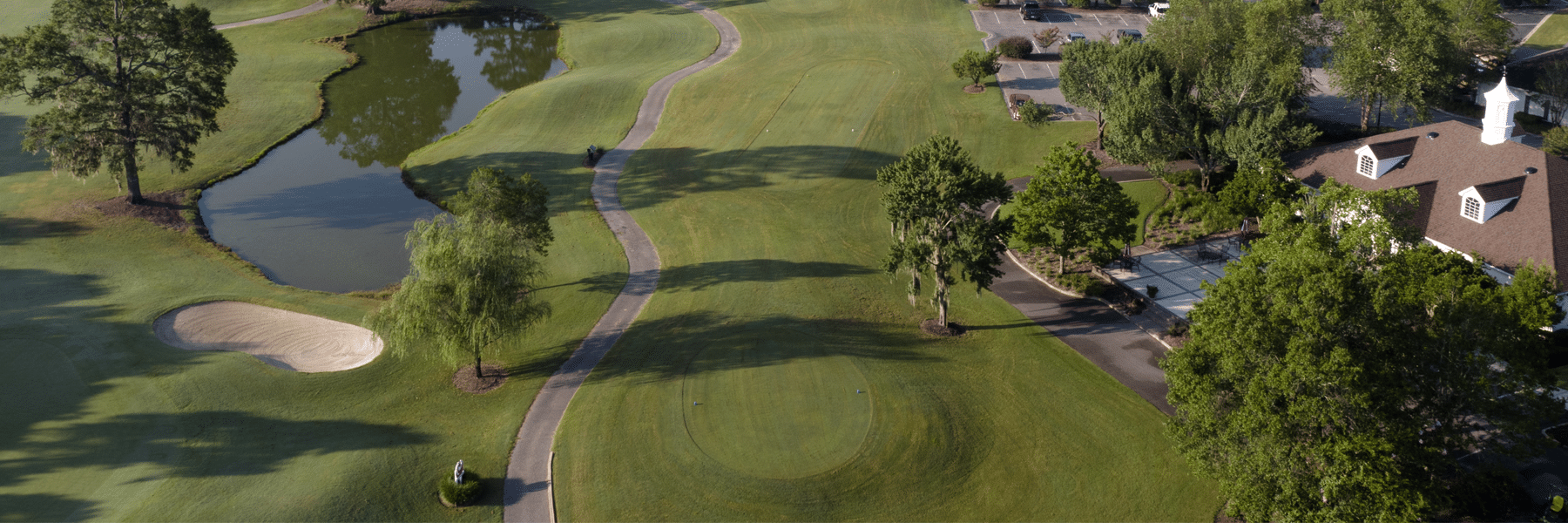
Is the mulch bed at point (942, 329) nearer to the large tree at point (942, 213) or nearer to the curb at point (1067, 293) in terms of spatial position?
the large tree at point (942, 213)

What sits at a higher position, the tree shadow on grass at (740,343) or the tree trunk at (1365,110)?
the tree trunk at (1365,110)

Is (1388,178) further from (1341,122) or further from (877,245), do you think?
(877,245)

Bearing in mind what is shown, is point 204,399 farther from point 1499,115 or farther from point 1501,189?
point 1499,115

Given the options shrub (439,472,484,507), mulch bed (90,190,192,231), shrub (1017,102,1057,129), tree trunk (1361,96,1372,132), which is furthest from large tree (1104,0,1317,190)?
mulch bed (90,190,192,231)

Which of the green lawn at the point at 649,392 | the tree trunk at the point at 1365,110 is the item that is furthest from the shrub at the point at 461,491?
the tree trunk at the point at 1365,110

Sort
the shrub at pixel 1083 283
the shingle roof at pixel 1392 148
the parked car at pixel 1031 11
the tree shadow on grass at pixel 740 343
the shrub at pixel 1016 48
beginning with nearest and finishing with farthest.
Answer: the tree shadow on grass at pixel 740 343 < the shrub at pixel 1083 283 < the shingle roof at pixel 1392 148 < the shrub at pixel 1016 48 < the parked car at pixel 1031 11

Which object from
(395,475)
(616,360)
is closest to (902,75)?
(616,360)
